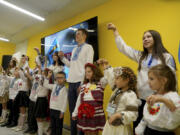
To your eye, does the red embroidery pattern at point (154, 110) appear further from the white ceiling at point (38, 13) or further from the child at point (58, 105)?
the white ceiling at point (38, 13)

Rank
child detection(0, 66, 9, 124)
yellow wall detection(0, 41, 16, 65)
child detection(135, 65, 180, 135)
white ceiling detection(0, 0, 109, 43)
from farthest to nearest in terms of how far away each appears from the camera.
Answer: yellow wall detection(0, 41, 16, 65)
child detection(0, 66, 9, 124)
white ceiling detection(0, 0, 109, 43)
child detection(135, 65, 180, 135)

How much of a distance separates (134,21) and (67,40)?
5.29ft

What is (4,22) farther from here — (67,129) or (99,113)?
(99,113)

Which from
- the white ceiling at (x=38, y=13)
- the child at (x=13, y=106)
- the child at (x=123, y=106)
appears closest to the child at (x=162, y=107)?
the child at (x=123, y=106)

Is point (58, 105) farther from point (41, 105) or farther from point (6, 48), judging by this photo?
point (6, 48)


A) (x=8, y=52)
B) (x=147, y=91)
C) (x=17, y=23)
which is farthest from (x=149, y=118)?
(x=8, y=52)

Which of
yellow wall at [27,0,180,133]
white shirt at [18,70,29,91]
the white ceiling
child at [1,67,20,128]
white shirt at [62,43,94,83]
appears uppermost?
the white ceiling

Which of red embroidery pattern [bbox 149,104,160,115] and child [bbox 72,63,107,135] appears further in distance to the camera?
child [bbox 72,63,107,135]

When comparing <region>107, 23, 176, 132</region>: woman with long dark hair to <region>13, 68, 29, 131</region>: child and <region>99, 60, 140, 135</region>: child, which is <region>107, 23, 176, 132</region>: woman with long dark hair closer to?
<region>99, 60, 140, 135</region>: child

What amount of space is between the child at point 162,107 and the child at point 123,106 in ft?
0.44

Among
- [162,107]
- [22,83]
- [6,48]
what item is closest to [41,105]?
[22,83]

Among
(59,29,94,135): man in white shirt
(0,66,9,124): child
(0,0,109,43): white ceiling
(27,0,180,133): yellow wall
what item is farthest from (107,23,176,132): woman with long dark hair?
(0,66,9,124): child

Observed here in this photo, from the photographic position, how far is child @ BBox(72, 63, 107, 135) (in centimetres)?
167

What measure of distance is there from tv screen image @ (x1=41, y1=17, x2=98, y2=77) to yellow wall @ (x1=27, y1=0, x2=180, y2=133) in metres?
0.13
